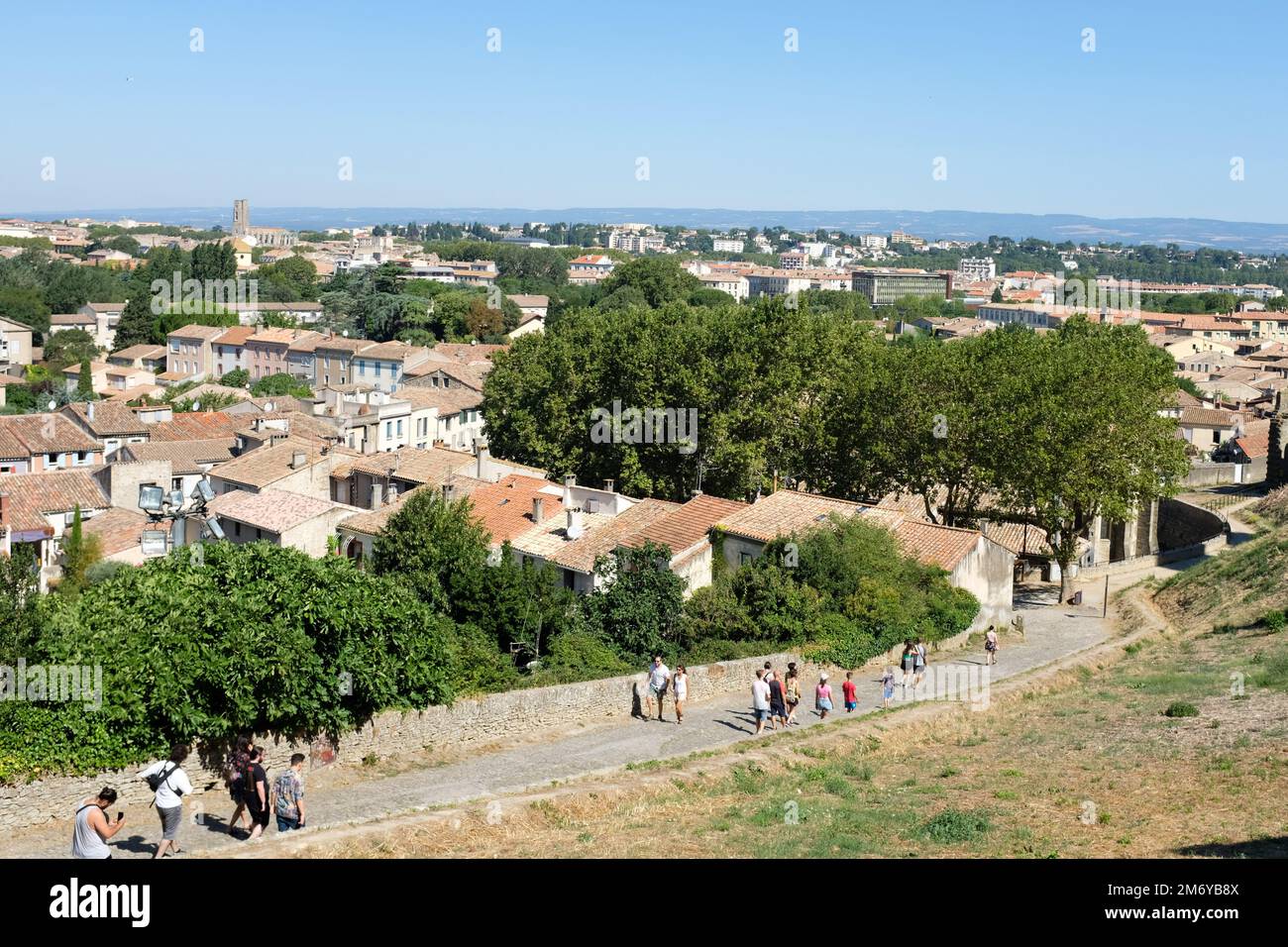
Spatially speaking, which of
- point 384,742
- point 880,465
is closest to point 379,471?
point 880,465

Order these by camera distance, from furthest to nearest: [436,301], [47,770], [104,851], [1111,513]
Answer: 1. [436,301]
2. [1111,513]
3. [47,770]
4. [104,851]

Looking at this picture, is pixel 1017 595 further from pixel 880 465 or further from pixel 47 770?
pixel 47 770

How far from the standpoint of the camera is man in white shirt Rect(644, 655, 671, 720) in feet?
70.1

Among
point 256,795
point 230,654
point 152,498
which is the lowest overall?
point 256,795

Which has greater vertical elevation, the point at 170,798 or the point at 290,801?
the point at 170,798

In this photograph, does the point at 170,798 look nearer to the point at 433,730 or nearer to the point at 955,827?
the point at 433,730

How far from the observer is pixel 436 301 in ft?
368

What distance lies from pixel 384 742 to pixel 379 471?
81.8 ft

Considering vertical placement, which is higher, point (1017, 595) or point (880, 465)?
point (880, 465)

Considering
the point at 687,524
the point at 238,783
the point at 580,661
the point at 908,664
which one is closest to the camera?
the point at 238,783

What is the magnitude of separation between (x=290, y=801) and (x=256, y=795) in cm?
41

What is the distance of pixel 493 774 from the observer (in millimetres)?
18328

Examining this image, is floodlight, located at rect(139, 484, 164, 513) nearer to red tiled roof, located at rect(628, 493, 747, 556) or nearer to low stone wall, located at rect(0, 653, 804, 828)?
low stone wall, located at rect(0, 653, 804, 828)

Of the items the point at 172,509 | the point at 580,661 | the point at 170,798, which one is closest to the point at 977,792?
the point at 580,661
